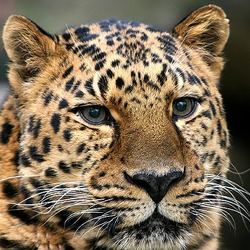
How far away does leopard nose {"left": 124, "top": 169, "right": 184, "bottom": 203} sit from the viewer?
5.11 meters

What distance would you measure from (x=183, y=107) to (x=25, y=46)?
4.04 feet

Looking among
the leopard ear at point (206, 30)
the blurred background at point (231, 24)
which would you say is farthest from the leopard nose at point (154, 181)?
the blurred background at point (231, 24)

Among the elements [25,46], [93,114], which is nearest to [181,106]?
[93,114]

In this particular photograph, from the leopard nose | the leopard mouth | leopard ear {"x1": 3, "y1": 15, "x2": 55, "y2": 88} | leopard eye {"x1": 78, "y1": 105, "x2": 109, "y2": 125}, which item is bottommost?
the leopard mouth

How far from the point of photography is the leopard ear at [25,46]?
5785 millimetres

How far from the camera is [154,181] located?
510 centimetres

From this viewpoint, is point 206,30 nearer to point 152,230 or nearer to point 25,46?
point 25,46

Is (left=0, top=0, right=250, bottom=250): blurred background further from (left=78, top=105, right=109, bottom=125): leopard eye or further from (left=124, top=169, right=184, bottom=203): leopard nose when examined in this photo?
(left=124, top=169, right=184, bottom=203): leopard nose

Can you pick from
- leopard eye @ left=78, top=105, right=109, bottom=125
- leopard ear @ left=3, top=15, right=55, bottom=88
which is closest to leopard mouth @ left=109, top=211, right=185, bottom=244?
leopard eye @ left=78, top=105, right=109, bottom=125

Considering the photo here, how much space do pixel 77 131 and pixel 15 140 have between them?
481mm

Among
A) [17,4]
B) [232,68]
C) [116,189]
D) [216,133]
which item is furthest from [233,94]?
[116,189]

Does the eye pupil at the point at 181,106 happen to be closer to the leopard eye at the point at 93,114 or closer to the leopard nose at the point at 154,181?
the leopard eye at the point at 93,114

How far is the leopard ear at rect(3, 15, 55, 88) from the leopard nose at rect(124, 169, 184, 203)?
120 cm

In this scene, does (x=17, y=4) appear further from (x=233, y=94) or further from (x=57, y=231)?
(x=57, y=231)
